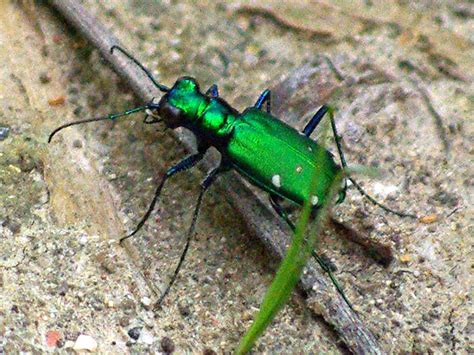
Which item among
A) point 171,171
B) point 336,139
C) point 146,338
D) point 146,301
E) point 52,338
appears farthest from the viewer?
point 336,139

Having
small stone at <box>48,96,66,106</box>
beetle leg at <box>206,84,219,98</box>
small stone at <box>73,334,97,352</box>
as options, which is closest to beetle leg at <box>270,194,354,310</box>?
beetle leg at <box>206,84,219,98</box>

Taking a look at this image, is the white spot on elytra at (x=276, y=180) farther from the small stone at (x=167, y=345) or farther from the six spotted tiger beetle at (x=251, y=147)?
the small stone at (x=167, y=345)

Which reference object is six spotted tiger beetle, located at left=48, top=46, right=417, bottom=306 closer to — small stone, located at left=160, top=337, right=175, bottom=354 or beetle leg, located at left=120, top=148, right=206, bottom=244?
beetle leg, located at left=120, top=148, right=206, bottom=244

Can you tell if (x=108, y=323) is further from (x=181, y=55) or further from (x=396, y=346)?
(x=181, y=55)

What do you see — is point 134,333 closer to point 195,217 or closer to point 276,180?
point 195,217

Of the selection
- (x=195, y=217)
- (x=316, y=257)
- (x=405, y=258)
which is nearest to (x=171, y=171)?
(x=195, y=217)

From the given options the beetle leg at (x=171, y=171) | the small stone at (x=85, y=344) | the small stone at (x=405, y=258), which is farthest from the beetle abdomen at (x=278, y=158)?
the small stone at (x=85, y=344)
